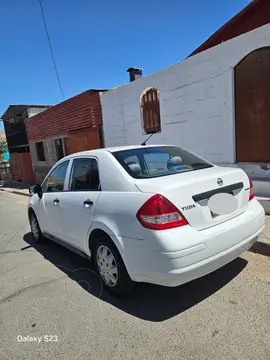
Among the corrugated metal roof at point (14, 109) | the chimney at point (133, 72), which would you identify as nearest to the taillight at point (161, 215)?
the chimney at point (133, 72)

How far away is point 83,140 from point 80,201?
9421 mm

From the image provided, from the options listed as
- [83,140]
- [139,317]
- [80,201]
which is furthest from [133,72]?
→ [139,317]

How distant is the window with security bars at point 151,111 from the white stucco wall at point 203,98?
177mm

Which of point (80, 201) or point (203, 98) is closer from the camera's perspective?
point (80, 201)

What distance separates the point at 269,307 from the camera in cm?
266

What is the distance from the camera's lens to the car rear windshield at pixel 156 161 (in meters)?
3.06

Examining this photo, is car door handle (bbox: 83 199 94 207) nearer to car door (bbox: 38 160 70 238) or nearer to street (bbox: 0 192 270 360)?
car door (bbox: 38 160 70 238)

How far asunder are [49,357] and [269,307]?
79.8 inches

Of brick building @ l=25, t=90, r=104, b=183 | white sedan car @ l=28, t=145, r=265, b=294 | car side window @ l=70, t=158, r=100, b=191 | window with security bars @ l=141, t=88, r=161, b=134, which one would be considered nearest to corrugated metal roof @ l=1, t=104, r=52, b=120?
brick building @ l=25, t=90, r=104, b=183

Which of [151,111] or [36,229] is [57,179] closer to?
[36,229]

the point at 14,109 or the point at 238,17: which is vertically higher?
the point at 238,17

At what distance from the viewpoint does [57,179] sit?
14.2ft

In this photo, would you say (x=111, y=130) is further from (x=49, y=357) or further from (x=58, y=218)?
(x=49, y=357)

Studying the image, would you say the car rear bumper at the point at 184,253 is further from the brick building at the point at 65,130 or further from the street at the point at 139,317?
the brick building at the point at 65,130
